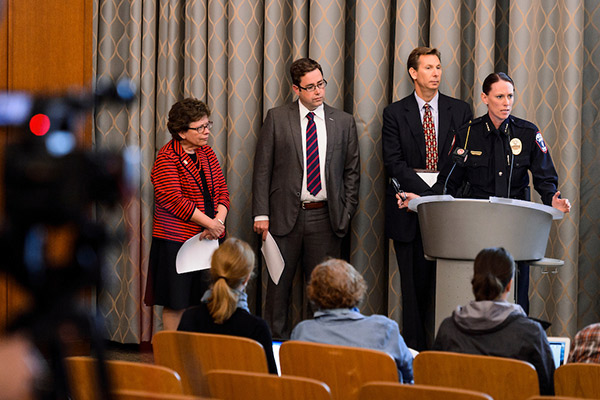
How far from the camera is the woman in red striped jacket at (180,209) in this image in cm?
442

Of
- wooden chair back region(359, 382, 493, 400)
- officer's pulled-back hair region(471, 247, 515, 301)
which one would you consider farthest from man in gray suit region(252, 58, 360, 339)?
wooden chair back region(359, 382, 493, 400)

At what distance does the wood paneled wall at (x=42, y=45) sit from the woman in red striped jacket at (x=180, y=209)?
0.54 metres

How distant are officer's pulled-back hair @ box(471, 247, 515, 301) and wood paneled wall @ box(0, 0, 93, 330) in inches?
96.4

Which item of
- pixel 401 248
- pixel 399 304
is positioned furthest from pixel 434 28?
pixel 399 304

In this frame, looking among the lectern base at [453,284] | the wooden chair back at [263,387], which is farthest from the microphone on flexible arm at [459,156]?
the wooden chair back at [263,387]

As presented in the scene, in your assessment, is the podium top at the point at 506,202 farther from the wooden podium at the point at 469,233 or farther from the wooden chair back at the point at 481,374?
the wooden chair back at the point at 481,374

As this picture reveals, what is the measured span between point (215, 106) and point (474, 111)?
70.0 inches

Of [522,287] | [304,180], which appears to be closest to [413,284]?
[522,287]

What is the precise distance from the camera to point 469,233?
332 cm

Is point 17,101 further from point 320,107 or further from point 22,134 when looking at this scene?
point 320,107

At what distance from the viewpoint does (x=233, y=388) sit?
193 centimetres

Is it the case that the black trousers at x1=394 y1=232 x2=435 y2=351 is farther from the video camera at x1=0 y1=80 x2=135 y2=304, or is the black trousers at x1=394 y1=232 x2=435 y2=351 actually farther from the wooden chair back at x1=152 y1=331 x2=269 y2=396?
the video camera at x1=0 y1=80 x2=135 y2=304

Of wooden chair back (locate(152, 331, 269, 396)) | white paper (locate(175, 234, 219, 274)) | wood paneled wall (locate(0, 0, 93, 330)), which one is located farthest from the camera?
white paper (locate(175, 234, 219, 274))

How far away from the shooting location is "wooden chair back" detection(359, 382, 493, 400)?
1688mm
